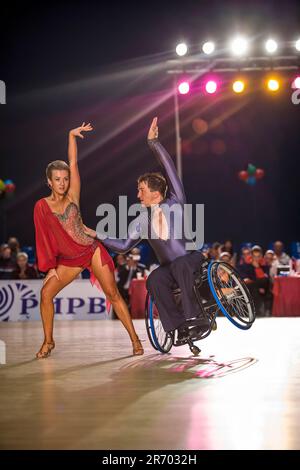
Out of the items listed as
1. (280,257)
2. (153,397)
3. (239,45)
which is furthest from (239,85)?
(153,397)

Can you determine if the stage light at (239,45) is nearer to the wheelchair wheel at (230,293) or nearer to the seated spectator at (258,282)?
the seated spectator at (258,282)

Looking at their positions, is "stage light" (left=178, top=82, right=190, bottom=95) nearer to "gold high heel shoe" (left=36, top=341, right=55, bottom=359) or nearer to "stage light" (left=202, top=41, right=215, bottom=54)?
"stage light" (left=202, top=41, right=215, bottom=54)

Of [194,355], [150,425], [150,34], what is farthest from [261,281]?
[150,34]

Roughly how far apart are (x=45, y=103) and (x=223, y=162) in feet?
17.6

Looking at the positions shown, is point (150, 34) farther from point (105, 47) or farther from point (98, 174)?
point (98, 174)

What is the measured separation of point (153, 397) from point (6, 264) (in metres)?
8.42

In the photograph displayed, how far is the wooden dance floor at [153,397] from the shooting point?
9.97 ft

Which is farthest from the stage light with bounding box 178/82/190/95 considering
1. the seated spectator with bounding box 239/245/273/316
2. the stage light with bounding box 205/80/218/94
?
the seated spectator with bounding box 239/245/273/316

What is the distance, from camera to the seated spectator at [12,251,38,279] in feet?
39.0

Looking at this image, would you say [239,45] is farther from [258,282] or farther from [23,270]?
[23,270]

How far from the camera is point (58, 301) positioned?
11758mm

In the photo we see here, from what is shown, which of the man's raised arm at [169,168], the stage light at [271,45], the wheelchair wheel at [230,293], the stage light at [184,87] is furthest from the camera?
the stage light at [184,87]

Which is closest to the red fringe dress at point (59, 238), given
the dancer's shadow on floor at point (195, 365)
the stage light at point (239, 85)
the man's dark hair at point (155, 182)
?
the man's dark hair at point (155, 182)

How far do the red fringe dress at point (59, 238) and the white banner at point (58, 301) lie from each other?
18.7ft
